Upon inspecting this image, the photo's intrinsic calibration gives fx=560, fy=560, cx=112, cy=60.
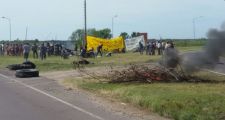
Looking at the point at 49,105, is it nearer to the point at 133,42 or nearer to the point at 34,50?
the point at 34,50

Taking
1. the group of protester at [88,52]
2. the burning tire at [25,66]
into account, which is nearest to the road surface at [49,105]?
the burning tire at [25,66]

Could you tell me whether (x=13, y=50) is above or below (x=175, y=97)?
above

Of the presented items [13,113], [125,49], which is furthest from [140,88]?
[125,49]

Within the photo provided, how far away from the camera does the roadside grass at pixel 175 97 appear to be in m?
13.5

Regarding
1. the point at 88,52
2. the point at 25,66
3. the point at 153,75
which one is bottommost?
the point at 25,66

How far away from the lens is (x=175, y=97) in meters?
15.6

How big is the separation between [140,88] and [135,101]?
228cm

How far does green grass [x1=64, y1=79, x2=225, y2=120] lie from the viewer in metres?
13.4

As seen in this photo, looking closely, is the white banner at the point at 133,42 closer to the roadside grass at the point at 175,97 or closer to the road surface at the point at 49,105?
the road surface at the point at 49,105

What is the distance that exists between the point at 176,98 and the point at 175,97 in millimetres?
188

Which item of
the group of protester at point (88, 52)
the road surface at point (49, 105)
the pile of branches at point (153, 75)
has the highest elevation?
the group of protester at point (88, 52)

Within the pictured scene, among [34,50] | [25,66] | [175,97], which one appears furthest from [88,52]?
[175,97]

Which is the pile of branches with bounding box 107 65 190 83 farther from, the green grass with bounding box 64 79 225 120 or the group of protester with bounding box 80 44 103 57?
the group of protester with bounding box 80 44 103 57

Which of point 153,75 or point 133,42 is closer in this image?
point 153,75
